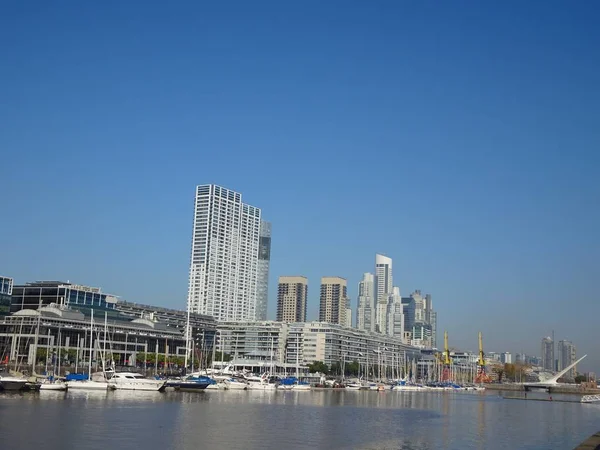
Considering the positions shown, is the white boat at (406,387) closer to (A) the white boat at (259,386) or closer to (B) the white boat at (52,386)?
(A) the white boat at (259,386)

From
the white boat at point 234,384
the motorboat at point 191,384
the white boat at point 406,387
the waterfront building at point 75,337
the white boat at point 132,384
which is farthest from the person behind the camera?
the white boat at point 406,387

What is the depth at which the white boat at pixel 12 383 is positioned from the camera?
80.6 meters

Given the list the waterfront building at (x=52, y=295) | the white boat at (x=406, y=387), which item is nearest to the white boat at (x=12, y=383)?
the waterfront building at (x=52, y=295)

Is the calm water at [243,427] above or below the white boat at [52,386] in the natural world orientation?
below

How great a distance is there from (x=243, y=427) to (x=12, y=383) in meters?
39.5

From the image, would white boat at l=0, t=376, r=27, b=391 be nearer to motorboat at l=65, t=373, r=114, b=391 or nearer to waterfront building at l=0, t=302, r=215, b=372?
motorboat at l=65, t=373, r=114, b=391

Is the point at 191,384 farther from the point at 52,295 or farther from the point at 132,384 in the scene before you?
the point at 52,295

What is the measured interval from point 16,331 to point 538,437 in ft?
390

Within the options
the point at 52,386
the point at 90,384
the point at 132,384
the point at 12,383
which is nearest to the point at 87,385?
the point at 90,384

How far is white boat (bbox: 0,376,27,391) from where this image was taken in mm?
80625

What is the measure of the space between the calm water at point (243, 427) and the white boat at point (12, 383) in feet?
14.7

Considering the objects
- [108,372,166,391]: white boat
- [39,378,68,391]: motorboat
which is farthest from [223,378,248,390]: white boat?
[39,378,68,391]: motorboat

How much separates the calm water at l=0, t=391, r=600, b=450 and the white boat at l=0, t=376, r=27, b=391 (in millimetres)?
4485

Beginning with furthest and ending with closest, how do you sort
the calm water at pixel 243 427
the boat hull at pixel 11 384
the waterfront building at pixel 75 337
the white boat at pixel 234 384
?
the waterfront building at pixel 75 337, the white boat at pixel 234 384, the boat hull at pixel 11 384, the calm water at pixel 243 427
